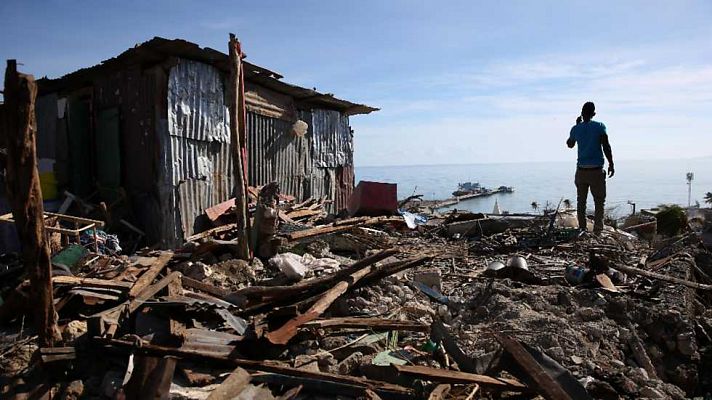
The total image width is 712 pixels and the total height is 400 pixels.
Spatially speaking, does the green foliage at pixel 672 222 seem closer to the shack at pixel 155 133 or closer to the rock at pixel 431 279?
the rock at pixel 431 279

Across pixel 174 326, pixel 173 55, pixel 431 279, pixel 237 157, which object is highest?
pixel 173 55

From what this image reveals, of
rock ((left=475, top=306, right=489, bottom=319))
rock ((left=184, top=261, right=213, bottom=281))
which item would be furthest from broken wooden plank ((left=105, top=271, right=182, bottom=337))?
rock ((left=475, top=306, right=489, bottom=319))

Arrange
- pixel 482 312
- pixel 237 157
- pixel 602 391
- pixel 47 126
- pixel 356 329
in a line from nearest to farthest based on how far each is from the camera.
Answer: pixel 602 391, pixel 356 329, pixel 482 312, pixel 237 157, pixel 47 126

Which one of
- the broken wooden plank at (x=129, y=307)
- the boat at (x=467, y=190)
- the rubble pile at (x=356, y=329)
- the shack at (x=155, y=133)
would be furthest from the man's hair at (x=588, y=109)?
the boat at (x=467, y=190)

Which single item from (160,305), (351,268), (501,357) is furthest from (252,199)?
(501,357)

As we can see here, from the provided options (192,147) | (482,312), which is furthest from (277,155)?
(482,312)

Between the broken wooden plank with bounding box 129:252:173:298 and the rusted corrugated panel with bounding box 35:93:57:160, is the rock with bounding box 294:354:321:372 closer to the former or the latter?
the broken wooden plank with bounding box 129:252:173:298

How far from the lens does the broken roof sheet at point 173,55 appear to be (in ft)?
24.9

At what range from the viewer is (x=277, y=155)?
1133 cm

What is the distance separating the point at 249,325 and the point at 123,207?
6051 millimetres

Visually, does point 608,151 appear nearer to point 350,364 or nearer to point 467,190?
point 350,364

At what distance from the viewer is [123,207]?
349 inches

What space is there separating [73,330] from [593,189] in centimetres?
845

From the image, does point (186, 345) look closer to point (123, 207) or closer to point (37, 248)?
point (37, 248)
